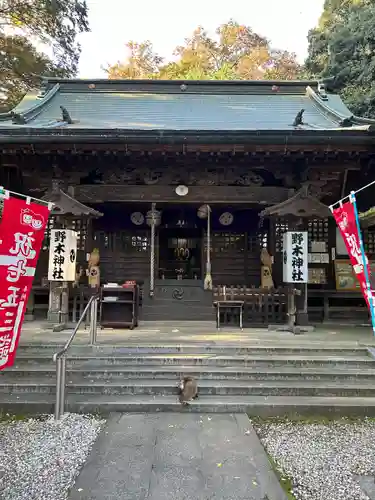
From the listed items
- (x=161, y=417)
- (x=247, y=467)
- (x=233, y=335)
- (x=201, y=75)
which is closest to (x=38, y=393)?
(x=161, y=417)

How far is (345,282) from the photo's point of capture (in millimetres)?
9930

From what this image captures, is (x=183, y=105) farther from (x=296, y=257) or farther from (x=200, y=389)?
(x=200, y=389)

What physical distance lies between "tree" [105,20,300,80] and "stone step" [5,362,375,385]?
25964 millimetres

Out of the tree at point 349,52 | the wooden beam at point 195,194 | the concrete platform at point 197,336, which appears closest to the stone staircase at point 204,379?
the concrete platform at point 197,336

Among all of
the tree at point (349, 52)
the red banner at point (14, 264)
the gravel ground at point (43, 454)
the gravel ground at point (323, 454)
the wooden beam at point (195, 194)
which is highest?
the tree at point (349, 52)

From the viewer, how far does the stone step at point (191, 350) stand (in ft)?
20.8

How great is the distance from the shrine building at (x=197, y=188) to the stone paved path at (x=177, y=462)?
4.52m

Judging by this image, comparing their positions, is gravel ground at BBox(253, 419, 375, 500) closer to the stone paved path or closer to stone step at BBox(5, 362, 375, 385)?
the stone paved path

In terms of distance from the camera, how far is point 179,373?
18.7ft

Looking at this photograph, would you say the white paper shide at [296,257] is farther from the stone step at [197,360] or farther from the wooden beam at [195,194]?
the stone step at [197,360]

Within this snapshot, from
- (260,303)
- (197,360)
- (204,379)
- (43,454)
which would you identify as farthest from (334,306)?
(43,454)

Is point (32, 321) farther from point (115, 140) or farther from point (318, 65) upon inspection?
point (318, 65)

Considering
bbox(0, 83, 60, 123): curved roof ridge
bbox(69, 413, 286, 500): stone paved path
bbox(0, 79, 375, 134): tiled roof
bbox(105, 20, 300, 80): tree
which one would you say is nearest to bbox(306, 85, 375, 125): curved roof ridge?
bbox(0, 79, 375, 134): tiled roof

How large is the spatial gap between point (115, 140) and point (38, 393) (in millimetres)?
5019
